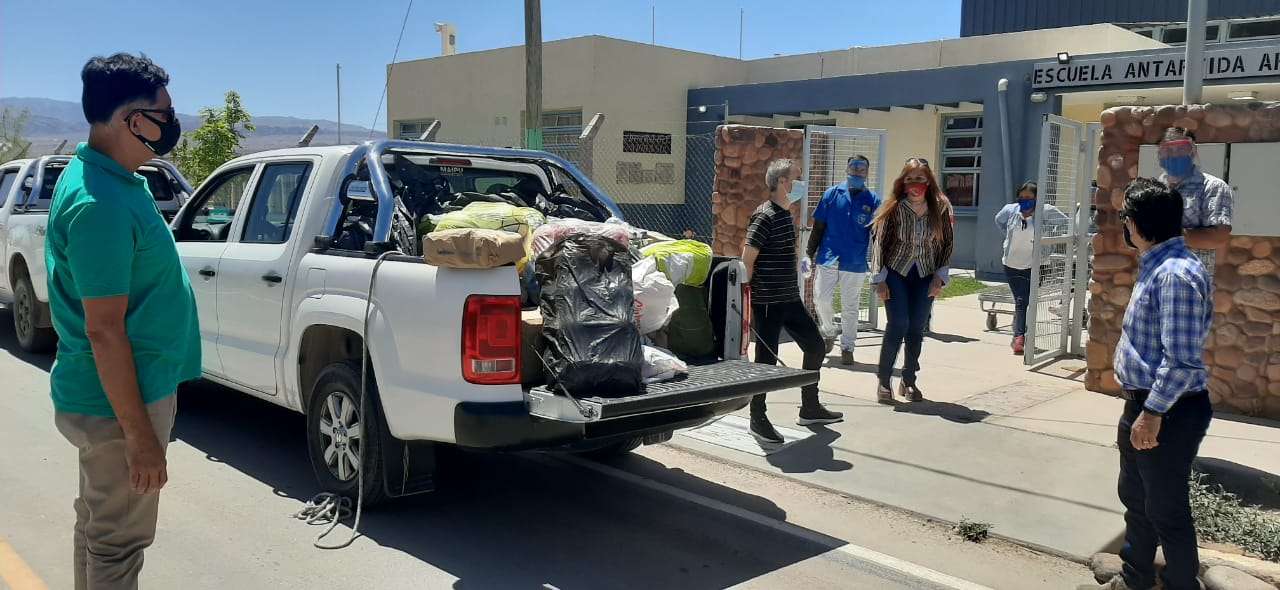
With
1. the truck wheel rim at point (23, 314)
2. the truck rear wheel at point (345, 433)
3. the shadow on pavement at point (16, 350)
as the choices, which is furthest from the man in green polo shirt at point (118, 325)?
the truck wheel rim at point (23, 314)

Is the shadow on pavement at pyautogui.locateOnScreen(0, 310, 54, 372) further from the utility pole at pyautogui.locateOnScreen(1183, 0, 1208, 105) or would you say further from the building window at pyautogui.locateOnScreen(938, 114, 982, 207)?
the building window at pyautogui.locateOnScreen(938, 114, 982, 207)

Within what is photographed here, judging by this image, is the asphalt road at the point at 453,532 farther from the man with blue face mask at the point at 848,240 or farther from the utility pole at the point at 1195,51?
the utility pole at the point at 1195,51

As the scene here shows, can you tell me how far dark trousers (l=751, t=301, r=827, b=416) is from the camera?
21.3 feet

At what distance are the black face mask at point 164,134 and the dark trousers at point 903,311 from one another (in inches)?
217

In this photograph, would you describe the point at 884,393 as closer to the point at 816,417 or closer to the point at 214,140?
the point at 816,417

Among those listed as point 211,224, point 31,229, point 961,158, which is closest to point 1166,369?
point 211,224

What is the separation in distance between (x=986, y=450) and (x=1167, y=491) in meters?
2.69

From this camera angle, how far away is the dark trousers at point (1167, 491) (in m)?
3.76

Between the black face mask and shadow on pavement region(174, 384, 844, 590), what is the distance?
7.23 ft

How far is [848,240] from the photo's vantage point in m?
9.26

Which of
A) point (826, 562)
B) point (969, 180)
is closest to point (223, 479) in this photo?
point (826, 562)

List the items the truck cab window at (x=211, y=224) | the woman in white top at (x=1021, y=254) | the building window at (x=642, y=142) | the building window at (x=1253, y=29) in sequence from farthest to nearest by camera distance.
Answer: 1. the building window at (x=1253, y=29)
2. the building window at (x=642, y=142)
3. the woman in white top at (x=1021, y=254)
4. the truck cab window at (x=211, y=224)

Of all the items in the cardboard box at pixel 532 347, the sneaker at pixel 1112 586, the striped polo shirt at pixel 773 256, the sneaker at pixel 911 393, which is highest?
the striped polo shirt at pixel 773 256

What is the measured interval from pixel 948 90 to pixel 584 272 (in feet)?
48.2
